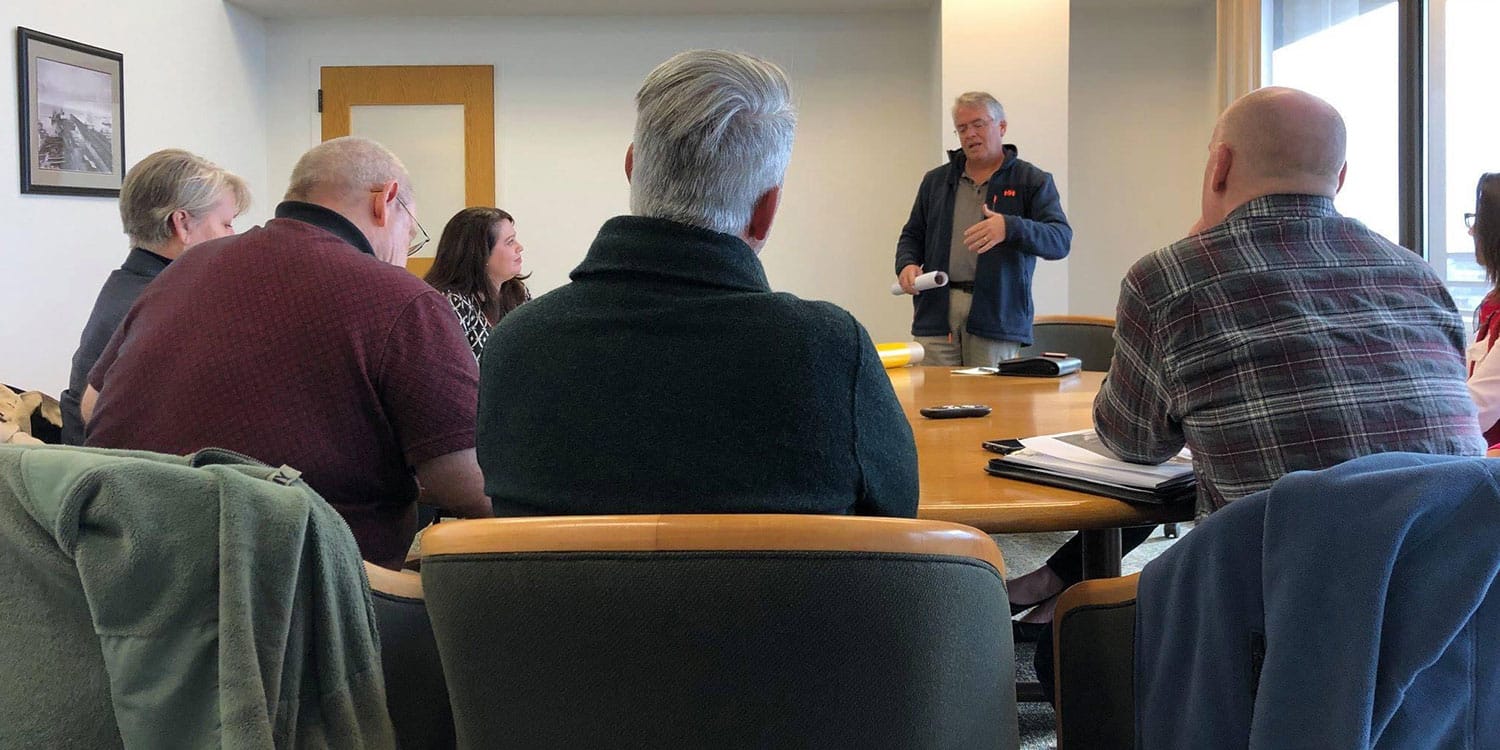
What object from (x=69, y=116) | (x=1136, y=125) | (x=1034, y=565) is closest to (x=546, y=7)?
(x=69, y=116)

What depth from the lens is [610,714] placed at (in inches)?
35.0

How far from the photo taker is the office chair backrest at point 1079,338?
12.2 feet

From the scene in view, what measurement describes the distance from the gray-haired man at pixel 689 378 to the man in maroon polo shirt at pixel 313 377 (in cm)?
44

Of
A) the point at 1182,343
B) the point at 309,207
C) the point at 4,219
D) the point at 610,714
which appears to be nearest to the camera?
the point at 610,714

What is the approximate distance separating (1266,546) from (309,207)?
1495 mm

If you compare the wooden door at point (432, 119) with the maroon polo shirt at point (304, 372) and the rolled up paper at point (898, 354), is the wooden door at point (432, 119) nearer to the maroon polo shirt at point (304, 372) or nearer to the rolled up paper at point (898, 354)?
the rolled up paper at point (898, 354)

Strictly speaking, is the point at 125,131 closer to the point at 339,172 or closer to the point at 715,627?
the point at 339,172

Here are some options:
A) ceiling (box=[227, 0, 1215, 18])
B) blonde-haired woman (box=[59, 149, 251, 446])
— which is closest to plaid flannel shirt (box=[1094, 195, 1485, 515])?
blonde-haired woman (box=[59, 149, 251, 446])

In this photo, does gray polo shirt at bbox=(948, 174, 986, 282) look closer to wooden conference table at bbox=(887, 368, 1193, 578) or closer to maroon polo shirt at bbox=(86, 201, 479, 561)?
wooden conference table at bbox=(887, 368, 1193, 578)

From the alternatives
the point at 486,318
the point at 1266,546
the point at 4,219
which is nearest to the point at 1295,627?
the point at 1266,546

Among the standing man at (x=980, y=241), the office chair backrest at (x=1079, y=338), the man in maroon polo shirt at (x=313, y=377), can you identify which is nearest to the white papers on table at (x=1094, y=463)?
the man in maroon polo shirt at (x=313, y=377)

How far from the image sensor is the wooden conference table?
141 centimetres

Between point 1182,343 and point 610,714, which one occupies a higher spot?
point 1182,343

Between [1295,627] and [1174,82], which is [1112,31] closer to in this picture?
[1174,82]
